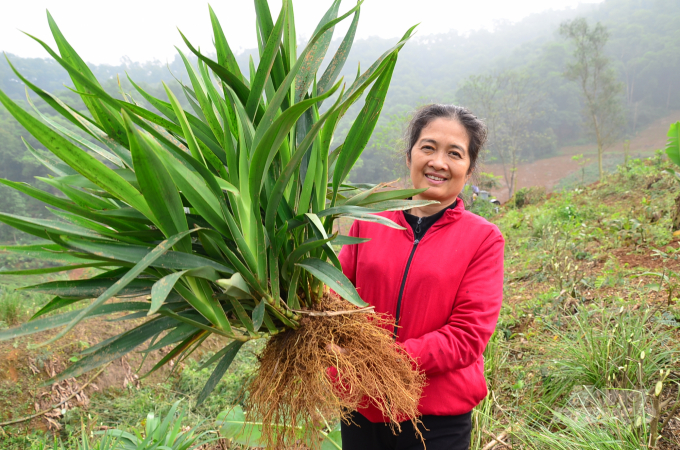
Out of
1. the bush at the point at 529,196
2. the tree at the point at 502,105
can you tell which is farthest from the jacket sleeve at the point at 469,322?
the tree at the point at 502,105

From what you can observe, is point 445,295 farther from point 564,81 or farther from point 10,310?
point 564,81

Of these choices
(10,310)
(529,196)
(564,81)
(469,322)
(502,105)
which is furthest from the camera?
(564,81)

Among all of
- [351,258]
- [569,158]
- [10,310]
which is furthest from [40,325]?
[569,158]

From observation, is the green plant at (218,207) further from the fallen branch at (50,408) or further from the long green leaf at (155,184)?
the fallen branch at (50,408)

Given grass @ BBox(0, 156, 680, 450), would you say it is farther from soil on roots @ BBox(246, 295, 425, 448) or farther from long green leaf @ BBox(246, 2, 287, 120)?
long green leaf @ BBox(246, 2, 287, 120)

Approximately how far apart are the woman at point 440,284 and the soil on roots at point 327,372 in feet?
0.39

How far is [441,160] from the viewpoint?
3.84 feet

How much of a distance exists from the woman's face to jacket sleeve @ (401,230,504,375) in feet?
0.68

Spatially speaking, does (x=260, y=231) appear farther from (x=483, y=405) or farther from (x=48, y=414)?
(x=48, y=414)

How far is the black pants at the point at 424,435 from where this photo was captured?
3.73 ft

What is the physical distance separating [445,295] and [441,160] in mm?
412

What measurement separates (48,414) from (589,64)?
23.3 metres

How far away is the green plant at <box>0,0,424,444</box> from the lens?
642 millimetres

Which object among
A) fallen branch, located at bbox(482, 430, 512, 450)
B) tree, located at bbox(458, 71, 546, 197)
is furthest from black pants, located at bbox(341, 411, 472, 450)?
tree, located at bbox(458, 71, 546, 197)
